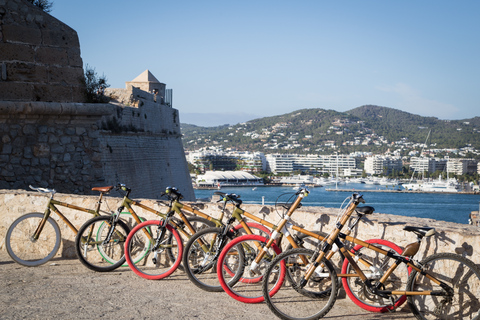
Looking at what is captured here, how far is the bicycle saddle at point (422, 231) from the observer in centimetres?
335

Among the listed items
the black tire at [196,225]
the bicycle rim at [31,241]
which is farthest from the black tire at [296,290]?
the bicycle rim at [31,241]

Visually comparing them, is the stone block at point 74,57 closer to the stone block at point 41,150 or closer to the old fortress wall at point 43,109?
the old fortress wall at point 43,109

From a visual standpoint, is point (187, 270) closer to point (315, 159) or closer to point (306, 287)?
point (306, 287)

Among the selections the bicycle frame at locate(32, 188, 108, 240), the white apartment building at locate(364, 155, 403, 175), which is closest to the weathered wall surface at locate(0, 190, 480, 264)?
the bicycle frame at locate(32, 188, 108, 240)

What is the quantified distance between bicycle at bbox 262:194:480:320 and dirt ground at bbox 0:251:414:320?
16 centimetres

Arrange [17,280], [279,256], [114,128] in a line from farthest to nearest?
[114,128]
[17,280]
[279,256]

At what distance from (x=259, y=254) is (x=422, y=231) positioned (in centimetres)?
121

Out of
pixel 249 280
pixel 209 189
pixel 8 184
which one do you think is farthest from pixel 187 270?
pixel 209 189

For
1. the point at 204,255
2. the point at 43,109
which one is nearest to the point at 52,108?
the point at 43,109

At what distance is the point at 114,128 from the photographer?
14086 mm

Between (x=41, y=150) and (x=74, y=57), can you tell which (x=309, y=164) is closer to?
(x=74, y=57)

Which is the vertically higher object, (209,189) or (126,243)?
(126,243)

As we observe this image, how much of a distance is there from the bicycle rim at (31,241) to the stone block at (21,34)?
4393 millimetres

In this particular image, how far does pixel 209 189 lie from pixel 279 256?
275ft
